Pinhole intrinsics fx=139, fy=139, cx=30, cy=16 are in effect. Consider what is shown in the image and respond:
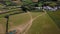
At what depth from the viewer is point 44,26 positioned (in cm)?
148

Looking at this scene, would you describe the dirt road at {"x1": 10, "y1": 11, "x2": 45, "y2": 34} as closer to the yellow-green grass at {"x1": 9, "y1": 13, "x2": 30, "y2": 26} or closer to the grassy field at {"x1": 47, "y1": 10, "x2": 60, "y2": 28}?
the yellow-green grass at {"x1": 9, "y1": 13, "x2": 30, "y2": 26}

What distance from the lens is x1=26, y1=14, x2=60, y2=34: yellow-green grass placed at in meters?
1.46

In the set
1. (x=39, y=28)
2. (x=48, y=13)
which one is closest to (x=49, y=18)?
(x=48, y=13)

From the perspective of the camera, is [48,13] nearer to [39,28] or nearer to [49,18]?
[49,18]

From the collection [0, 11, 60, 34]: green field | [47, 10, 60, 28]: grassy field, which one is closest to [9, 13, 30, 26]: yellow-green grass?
[0, 11, 60, 34]: green field

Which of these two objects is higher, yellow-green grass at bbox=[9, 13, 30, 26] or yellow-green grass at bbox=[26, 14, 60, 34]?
yellow-green grass at bbox=[9, 13, 30, 26]

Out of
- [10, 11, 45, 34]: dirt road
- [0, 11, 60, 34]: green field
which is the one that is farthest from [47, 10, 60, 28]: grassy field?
[10, 11, 45, 34]: dirt road

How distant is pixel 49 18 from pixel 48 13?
55mm

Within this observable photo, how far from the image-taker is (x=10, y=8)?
59.7 inches

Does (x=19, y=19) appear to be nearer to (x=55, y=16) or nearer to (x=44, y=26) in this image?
(x=44, y=26)

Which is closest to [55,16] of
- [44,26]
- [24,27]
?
[44,26]

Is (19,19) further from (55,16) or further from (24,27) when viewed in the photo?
(55,16)

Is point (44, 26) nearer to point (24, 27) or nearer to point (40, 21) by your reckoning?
point (40, 21)

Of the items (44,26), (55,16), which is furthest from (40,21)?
(55,16)
